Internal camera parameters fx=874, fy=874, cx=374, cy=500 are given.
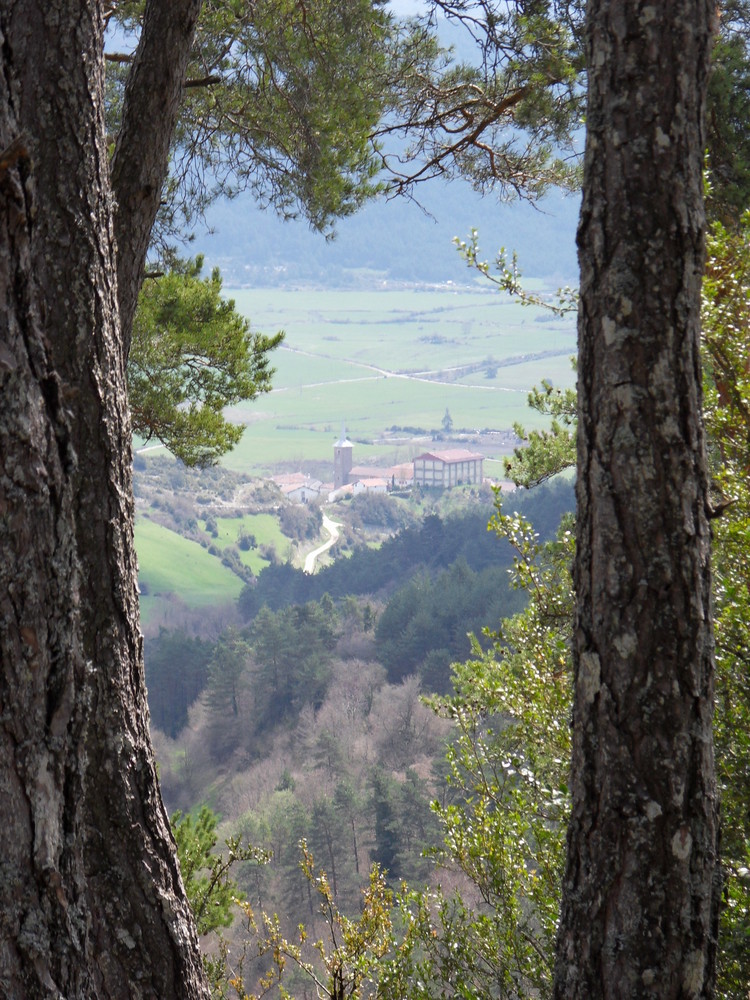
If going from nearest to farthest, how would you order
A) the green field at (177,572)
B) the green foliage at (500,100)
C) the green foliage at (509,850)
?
the green foliage at (509,850) < the green foliage at (500,100) < the green field at (177,572)

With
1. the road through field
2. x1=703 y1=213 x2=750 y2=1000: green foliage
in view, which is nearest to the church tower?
the road through field

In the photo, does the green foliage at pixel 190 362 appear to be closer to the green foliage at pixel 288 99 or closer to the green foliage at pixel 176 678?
the green foliage at pixel 288 99

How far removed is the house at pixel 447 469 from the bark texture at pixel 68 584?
4351 centimetres

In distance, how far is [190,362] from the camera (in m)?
4.68

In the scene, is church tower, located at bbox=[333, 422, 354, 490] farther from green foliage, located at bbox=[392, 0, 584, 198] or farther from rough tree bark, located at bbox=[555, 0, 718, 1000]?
rough tree bark, located at bbox=[555, 0, 718, 1000]

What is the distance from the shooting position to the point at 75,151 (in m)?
1.33

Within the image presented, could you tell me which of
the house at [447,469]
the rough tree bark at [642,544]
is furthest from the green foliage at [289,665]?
the rough tree bark at [642,544]

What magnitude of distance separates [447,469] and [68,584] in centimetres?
4440

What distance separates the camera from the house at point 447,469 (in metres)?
45.0

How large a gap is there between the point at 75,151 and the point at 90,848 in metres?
1.04

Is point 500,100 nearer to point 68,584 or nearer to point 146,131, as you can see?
point 146,131

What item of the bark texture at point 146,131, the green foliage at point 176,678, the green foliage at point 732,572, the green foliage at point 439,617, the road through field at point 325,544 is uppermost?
the bark texture at point 146,131

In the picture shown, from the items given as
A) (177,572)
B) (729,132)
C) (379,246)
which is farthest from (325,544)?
(379,246)

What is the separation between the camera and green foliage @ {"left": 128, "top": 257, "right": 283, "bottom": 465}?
4516 mm
